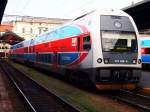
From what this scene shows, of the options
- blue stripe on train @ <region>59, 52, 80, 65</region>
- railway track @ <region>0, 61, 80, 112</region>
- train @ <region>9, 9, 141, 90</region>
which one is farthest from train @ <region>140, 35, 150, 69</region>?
railway track @ <region>0, 61, 80, 112</region>

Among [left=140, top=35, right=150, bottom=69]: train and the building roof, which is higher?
the building roof

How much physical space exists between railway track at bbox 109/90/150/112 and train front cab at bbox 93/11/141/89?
0.41 metres

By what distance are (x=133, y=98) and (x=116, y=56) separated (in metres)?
1.94

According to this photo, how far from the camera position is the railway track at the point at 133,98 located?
1327 centimetres

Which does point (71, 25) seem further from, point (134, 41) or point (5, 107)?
point (5, 107)

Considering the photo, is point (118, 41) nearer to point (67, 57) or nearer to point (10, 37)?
point (67, 57)

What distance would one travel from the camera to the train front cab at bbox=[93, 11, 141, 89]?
619 inches

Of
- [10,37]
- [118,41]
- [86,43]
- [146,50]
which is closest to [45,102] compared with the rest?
[86,43]

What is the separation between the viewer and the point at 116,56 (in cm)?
1592

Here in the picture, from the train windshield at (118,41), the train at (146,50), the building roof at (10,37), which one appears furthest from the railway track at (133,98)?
the building roof at (10,37)

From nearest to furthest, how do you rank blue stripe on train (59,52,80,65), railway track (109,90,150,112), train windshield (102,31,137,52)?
railway track (109,90,150,112) → train windshield (102,31,137,52) → blue stripe on train (59,52,80,65)

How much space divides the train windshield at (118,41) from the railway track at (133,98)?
198 cm

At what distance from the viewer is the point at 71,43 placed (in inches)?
758

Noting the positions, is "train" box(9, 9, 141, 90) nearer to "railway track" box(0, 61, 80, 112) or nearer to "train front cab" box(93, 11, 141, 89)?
"train front cab" box(93, 11, 141, 89)
